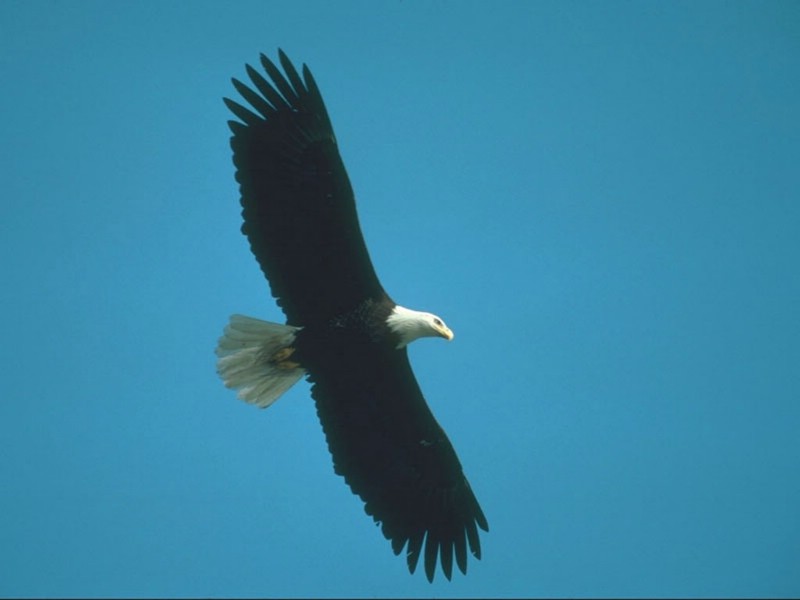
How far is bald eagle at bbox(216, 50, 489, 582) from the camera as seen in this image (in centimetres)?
653

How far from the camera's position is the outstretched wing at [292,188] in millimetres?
6496

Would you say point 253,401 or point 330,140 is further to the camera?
point 253,401

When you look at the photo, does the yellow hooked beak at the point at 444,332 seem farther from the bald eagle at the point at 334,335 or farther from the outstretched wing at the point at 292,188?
the outstretched wing at the point at 292,188

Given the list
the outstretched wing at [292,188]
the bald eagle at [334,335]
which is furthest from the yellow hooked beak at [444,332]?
the outstretched wing at [292,188]

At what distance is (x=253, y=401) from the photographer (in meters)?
7.21

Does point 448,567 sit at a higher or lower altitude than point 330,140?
lower

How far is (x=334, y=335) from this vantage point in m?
6.89

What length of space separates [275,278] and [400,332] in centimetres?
100

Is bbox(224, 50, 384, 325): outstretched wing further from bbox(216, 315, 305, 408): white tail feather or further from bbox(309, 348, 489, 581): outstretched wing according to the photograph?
bbox(309, 348, 489, 581): outstretched wing

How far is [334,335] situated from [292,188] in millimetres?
1129

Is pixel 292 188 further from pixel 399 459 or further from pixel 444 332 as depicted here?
pixel 399 459

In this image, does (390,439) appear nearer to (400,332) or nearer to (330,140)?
(400,332)

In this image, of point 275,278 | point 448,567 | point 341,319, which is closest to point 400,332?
point 341,319

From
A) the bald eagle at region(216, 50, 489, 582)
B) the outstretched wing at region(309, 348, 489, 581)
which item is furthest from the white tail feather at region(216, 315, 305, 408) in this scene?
the outstretched wing at region(309, 348, 489, 581)
